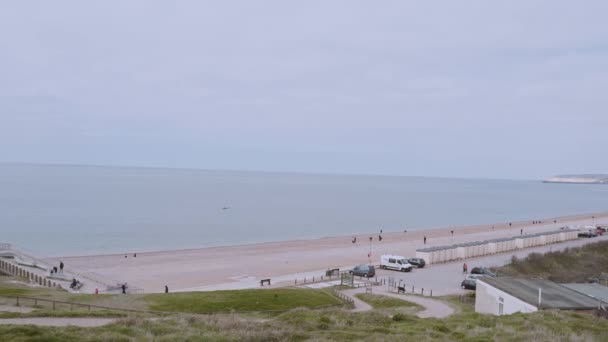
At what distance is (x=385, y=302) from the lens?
2481 centimetres

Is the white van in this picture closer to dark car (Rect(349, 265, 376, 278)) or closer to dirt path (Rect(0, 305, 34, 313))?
dark car (Rect(349, 265, 376, 278))

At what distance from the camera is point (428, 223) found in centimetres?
9862

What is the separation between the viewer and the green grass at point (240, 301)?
22664mm

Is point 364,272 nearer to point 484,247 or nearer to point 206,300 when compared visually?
point 206,300

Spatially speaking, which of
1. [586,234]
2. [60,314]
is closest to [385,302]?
[60,314]

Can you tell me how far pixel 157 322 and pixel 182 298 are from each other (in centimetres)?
954

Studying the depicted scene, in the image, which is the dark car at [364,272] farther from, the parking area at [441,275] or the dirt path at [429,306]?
the dirt path at [429,306]

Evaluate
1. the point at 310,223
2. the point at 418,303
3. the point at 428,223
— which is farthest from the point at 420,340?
the point at 428,223

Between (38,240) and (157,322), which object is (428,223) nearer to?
(38,240)

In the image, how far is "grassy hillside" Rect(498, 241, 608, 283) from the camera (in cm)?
4028

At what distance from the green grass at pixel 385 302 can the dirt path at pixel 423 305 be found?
29 centimetres

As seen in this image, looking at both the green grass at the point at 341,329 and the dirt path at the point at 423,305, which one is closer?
the green grass at the point at 341,329

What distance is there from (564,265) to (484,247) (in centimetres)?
640

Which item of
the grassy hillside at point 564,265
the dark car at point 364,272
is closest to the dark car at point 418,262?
the grassy hillside at point 564,265
